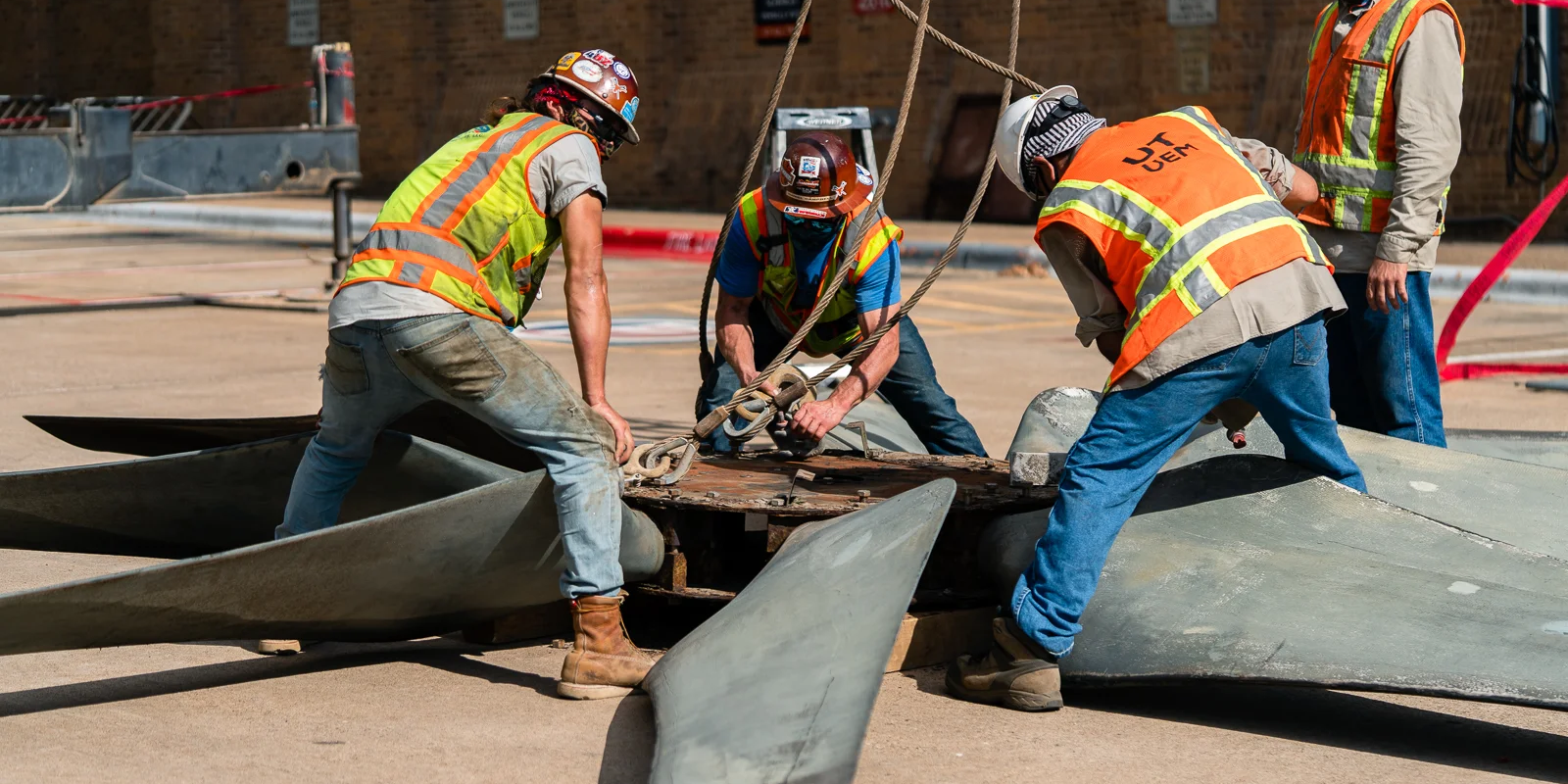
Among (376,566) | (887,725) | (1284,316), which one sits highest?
(1284,316)

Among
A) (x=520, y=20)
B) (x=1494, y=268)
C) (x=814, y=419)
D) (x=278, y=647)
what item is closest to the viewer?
(x=278, y=647)

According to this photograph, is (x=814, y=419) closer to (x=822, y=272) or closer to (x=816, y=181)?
(x=822, y=272)

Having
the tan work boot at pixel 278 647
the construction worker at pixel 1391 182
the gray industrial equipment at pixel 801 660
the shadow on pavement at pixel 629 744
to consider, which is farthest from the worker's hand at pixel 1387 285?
the tan work boot at pixel 278 647

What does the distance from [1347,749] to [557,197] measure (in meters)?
2.16

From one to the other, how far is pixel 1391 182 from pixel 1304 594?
1675 mm

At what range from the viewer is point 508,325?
448cm

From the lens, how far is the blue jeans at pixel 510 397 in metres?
4.20

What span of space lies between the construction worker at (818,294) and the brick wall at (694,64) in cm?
1200

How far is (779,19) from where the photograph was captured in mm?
22500

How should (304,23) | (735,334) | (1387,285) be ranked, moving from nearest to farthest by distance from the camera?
1. (1387,285)
2. (735,334)
3. (304,23)

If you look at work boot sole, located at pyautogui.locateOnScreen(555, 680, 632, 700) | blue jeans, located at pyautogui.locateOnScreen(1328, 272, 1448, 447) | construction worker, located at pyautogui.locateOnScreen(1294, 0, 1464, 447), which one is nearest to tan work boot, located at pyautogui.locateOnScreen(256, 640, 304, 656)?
work boot sole, located at pyautogui.locateOnScreen(555, 680, 632, 700)

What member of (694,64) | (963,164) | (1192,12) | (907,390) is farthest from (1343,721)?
(694,64)

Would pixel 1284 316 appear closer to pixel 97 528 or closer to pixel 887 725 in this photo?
pixel 887 725

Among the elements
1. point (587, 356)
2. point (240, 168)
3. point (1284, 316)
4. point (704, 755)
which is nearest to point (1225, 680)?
point (1284, 316)
